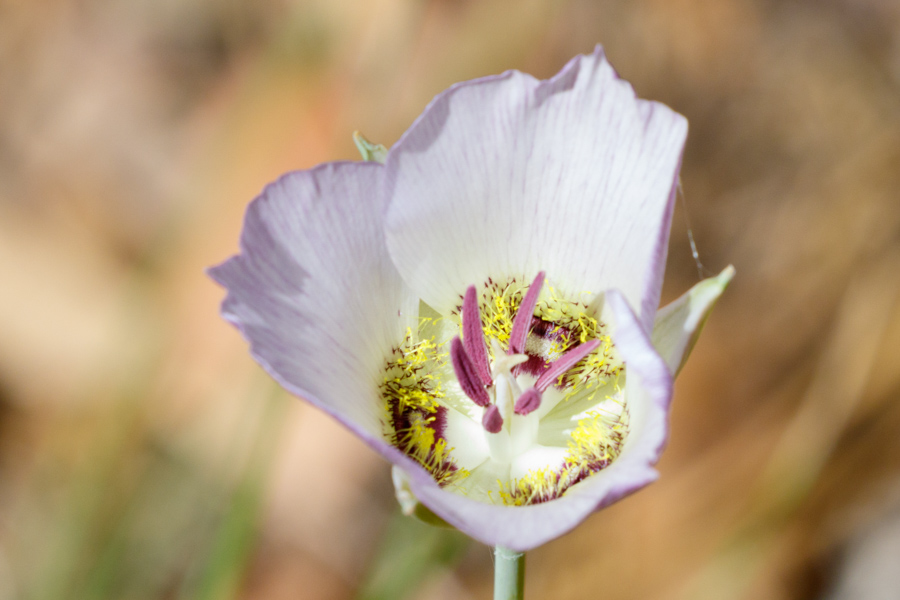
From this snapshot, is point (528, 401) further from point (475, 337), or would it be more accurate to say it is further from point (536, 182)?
point (536, 182)

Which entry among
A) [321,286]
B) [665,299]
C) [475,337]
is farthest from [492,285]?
[665,299]

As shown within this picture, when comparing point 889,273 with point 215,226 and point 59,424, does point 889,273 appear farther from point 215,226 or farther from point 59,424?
point 59,424

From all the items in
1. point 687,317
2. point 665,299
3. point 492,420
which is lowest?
point 665,299

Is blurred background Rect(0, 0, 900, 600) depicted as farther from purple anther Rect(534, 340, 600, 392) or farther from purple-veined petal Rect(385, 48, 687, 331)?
purple anther Rect(534, 340, 600, 392)

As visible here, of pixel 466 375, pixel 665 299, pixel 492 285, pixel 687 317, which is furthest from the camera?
pixel 665 299

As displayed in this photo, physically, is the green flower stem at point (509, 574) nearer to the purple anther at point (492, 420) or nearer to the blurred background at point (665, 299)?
the purple anther at point (492, 420)

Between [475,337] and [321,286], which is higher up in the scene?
[321,286]
